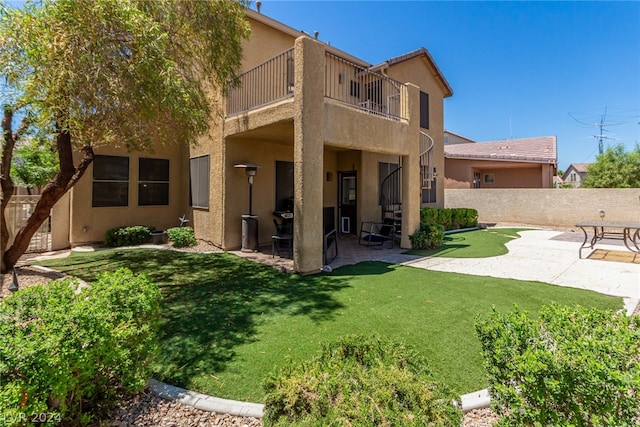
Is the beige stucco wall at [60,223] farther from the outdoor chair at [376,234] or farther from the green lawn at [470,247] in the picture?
the green lawn at [470,247]

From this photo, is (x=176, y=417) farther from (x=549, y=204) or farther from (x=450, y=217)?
(x=549, y=204)

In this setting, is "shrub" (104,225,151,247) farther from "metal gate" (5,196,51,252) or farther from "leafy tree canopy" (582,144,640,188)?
"leafy tree canopy" (582,144,640,188)

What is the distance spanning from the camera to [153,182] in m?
11.6

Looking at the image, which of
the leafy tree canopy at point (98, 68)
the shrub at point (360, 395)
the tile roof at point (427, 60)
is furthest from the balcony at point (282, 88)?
the shrub at point (360, 395)

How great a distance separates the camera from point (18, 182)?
55.1ft

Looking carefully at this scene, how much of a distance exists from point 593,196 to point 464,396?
1795 centimetres

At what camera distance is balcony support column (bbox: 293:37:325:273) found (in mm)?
6703

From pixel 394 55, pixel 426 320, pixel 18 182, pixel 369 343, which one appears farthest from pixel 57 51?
pixel 18 182

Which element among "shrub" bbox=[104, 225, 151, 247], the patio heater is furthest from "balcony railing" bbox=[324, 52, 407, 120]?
"shrub" bbox=[104, 225, 151, 247]

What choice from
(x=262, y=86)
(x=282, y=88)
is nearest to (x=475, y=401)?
(x=282, y=88)

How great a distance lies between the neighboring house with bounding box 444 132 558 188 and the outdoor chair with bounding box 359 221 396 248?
39.8ft

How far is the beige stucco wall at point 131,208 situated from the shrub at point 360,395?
29.9 feet

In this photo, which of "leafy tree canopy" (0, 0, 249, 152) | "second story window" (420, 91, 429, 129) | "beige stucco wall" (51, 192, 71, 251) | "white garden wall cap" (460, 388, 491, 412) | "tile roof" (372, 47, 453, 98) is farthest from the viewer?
"second story window" (420, 91, 429, 129)

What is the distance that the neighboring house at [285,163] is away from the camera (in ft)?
22.8
